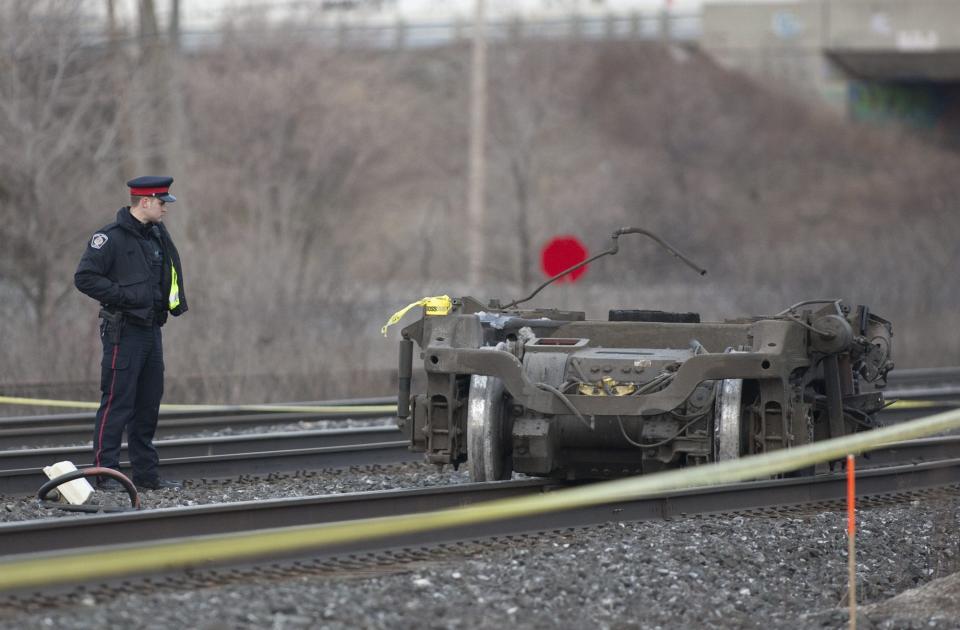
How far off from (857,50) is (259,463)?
111 feet

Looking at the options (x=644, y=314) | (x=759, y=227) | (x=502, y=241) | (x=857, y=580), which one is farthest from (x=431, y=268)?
(x=857, y=580)

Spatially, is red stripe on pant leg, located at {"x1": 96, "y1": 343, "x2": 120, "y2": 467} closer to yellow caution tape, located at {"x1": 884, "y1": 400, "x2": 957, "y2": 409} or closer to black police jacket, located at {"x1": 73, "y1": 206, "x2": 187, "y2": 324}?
black police jacket, located at {"x1": 73, "y1": 206, "x2": 187, "y2": 324}

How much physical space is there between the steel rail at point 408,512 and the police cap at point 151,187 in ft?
8.93

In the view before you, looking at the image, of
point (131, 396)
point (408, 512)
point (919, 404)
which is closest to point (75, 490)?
point (131, 396)

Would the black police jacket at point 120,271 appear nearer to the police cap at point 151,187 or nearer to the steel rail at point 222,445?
the police cap at point 151,187

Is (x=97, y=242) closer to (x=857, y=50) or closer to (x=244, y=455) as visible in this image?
(x=244, y=455)

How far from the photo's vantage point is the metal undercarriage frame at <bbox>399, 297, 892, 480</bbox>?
852 centimetres

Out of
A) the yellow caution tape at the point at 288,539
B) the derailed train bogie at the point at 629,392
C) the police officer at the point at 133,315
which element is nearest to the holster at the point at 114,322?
the police officer at the point at 133,315

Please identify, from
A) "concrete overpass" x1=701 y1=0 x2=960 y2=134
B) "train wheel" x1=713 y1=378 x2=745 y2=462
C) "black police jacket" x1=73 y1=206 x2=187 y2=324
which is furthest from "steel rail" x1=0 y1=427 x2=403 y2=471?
"concrete overpass" x1=701 y1=0 x2=960 y2=134

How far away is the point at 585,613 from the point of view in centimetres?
642

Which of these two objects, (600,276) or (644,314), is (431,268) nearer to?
(600,276)

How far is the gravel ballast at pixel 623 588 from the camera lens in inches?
237

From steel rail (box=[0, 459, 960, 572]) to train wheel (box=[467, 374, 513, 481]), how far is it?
167mm

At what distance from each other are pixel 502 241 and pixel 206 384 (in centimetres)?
1793
